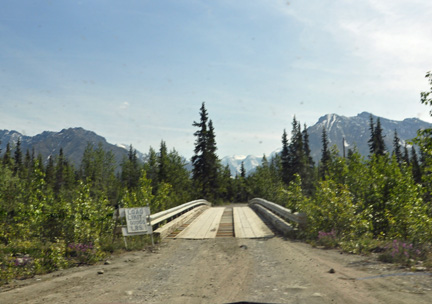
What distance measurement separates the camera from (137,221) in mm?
10023

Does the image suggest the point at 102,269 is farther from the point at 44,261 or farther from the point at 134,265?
the point at 44,261

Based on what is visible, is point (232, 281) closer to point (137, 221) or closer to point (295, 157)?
point (137, 221)

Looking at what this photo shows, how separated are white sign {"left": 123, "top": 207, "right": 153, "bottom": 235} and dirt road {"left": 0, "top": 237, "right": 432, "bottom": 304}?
1.25 metres

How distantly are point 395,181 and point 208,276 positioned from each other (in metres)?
8.32

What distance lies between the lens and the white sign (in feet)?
32.1

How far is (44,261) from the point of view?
7242 mm

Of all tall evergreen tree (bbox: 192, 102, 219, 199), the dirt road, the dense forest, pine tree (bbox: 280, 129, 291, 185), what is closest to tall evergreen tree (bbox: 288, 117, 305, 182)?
pine tree (bbox: 280, 129, 291, 185)

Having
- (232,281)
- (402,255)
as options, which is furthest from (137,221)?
(402,255)

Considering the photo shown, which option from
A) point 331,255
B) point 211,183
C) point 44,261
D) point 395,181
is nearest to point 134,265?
point 44,261

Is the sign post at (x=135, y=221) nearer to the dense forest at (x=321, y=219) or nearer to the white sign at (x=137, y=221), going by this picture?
the white sign at (x=137, y=221)

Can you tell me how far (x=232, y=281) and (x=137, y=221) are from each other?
520cm

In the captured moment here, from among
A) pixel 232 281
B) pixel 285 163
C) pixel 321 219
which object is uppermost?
pixel 285 163

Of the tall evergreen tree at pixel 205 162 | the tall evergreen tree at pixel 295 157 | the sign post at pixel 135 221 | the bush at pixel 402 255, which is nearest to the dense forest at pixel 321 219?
the bush at pixel 402 255

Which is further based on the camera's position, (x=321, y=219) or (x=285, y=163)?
(x=285, y=163)
